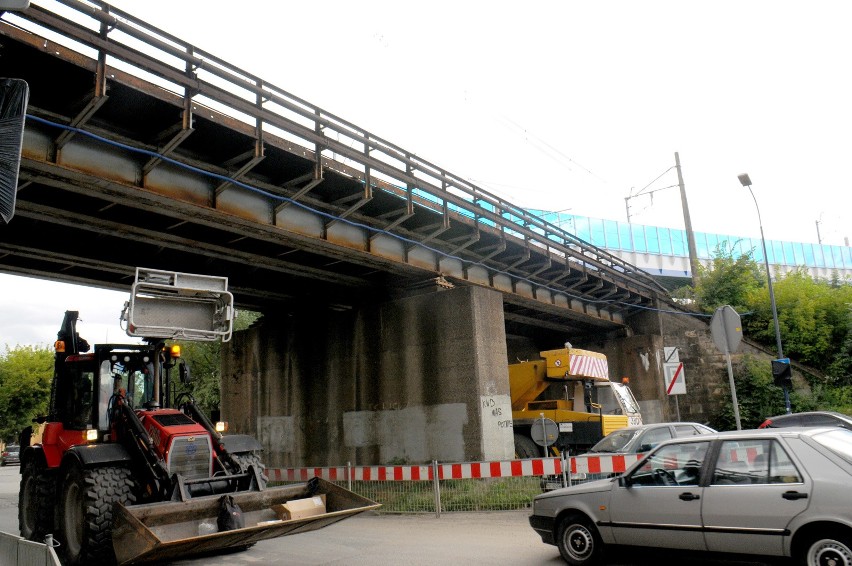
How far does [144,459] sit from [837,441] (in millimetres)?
7576

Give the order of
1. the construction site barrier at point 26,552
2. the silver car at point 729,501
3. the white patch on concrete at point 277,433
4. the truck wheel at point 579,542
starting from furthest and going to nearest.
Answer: the white patch on concrete at point 277,433 → the truck wheel at point 579,542 → the silver car at point 729,501 → the construction site barrier at point 26,552

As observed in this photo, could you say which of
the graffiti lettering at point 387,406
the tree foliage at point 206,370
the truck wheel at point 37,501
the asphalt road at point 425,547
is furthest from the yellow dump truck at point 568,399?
the tree foliage at point 206,370

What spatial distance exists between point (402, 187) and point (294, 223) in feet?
9.32

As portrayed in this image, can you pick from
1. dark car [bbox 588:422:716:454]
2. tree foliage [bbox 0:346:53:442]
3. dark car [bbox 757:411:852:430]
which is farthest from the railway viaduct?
tree foliage [bbox 0:346:53:442]

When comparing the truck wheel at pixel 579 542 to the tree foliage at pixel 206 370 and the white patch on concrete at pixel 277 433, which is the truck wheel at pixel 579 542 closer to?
the white patch on concrete at pixel 277 433

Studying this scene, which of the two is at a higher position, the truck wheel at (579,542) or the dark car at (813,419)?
the dark car at (813,419)

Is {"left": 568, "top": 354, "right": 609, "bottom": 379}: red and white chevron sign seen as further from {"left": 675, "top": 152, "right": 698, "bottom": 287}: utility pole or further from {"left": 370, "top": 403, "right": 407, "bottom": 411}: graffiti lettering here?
{"left": 675, "top": 152, "right": 698, "bottom": 287}: utility pole

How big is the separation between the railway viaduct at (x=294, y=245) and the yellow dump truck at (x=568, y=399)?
1.56 meters

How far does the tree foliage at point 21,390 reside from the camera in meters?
51.2

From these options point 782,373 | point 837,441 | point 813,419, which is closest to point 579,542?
point 837,441

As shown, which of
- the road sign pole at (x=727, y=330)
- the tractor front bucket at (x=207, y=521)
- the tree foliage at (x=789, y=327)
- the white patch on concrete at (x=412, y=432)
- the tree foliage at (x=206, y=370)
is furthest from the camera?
the tree foliage at (x=206, y=370)

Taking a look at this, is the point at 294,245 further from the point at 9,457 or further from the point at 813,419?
the point at 9,457

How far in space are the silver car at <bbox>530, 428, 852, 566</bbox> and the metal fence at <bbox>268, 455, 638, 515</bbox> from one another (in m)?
4.61

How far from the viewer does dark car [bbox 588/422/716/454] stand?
12.6 m
